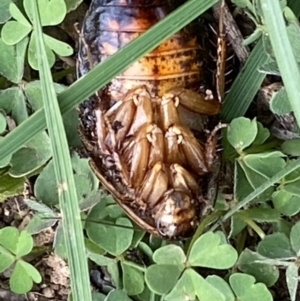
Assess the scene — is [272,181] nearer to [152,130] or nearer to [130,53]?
[152,130]

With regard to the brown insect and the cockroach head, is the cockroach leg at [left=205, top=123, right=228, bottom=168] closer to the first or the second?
the brown insect

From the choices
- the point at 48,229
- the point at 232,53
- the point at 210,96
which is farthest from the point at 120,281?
the point at 232,53

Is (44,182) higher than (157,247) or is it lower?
higher

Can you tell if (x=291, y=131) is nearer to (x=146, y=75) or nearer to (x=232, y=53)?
(x=232, y=53)

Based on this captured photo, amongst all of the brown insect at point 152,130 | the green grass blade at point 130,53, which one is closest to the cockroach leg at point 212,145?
the brown insect at point 152,130

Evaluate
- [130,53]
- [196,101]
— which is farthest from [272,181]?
[130,53]

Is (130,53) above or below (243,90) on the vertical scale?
below

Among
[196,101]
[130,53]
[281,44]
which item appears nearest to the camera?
[281,44]
